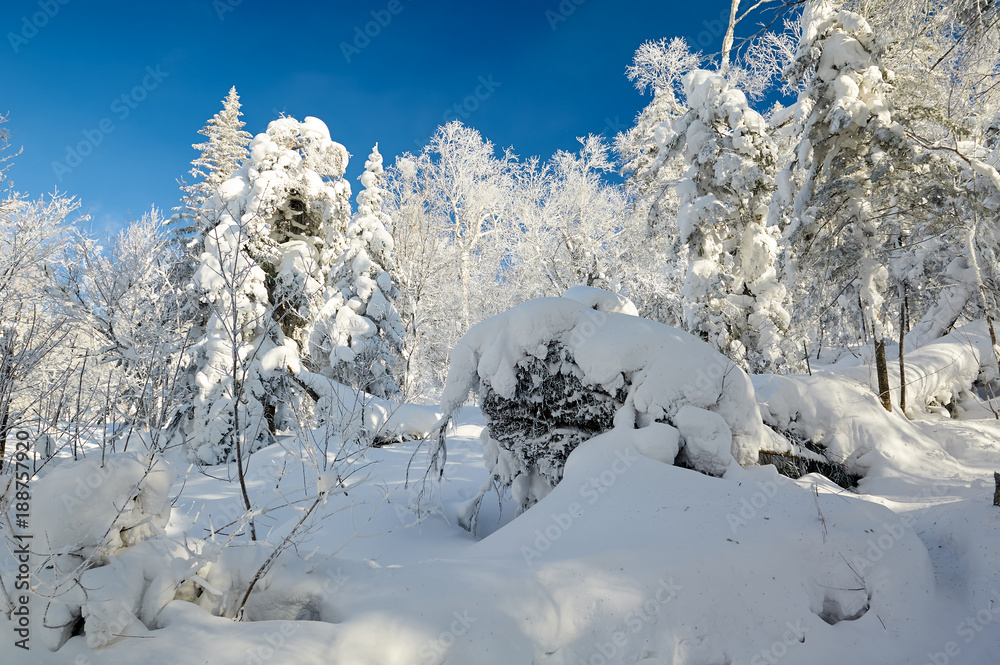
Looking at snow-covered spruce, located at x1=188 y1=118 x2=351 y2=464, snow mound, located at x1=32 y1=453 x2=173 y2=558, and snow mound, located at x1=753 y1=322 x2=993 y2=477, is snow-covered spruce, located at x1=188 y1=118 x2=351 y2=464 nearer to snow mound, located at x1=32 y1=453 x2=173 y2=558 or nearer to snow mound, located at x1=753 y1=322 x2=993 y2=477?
snow mound, located at x1=32 y1=453 x2=173 y2=558

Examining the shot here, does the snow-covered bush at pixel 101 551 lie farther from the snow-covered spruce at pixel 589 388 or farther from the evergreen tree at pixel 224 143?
the evergreen tree at pixel 224 143

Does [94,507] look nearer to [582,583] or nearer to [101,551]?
[101,551]

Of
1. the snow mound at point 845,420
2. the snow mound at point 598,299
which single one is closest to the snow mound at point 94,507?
the snow mound at point 598,299

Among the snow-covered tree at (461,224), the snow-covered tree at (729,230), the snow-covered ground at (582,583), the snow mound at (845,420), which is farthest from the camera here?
the snow-covered tree at (461,224)

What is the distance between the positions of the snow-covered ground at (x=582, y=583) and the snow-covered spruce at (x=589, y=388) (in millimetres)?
495

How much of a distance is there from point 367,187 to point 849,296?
12.7 meters

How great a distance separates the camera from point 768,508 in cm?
366

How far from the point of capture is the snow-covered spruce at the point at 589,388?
188 inches

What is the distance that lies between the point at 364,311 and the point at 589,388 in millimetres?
8612

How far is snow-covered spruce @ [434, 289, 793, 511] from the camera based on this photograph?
4.77 meters

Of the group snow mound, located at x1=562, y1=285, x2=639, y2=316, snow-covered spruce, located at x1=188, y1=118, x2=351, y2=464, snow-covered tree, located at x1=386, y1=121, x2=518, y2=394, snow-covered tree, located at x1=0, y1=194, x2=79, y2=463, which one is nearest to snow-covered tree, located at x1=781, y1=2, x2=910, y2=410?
snow mound, located at x1=562, y1=285, x2=639, y2=316

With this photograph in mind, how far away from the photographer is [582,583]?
9.49ft

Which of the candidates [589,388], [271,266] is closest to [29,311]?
[271,266]

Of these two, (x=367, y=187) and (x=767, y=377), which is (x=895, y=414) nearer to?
(x=767, y=377)
